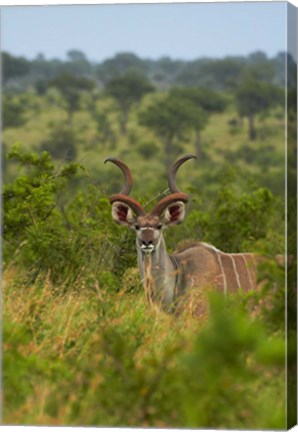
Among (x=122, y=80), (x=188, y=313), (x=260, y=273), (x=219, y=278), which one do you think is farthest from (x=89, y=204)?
(x=122, y=80)

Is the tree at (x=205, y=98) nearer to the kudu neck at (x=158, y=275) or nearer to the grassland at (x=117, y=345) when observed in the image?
the grassland at (x=117, y=345)

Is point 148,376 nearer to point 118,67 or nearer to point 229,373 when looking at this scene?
point 229,373

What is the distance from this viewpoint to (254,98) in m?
44.2

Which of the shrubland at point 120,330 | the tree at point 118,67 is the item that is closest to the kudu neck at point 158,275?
the shrubland at point 120,330

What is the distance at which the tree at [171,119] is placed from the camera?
41.1 m

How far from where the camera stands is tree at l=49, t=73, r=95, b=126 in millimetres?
46781

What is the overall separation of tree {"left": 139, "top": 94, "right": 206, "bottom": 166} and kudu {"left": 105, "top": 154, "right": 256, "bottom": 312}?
3138 centimetres

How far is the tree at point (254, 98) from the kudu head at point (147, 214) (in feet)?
109

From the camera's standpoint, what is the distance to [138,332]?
22.4ft

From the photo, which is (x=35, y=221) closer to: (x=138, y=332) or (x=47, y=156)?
(x=47, y=156)

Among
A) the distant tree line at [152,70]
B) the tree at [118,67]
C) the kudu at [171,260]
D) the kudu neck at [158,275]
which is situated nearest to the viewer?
the kudu neck at [158,275]

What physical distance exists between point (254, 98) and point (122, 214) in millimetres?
35872

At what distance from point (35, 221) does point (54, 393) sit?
11.3 ft

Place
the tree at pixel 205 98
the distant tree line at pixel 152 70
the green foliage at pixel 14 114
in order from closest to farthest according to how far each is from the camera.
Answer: the green foliage at pixel 14 114 → the tree at pixel 205 98 → the distant tree line at pixel 152 70
